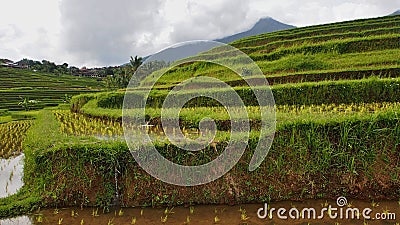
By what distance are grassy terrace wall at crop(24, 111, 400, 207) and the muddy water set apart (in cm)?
13

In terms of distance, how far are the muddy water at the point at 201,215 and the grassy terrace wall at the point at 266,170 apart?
0.13 meters

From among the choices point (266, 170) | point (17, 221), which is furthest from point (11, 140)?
point (266, 170)

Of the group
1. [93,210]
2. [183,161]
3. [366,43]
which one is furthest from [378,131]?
[366,43]

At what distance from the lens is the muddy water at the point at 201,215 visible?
3.51 metres

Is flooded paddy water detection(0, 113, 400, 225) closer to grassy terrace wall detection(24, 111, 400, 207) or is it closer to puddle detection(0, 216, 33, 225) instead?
puddle detection(0, 216, 33, 225)

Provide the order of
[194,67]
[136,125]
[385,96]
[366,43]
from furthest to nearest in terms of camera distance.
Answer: [194,67]
[366,43]
[385,96]
[136,125]

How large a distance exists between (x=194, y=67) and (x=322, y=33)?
7770mm

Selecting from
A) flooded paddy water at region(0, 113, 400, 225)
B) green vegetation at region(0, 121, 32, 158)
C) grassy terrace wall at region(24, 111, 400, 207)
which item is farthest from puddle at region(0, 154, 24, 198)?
flooded paddy water at region(0, 113, 400, 225)

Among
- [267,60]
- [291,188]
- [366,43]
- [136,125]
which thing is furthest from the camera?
[267,60]

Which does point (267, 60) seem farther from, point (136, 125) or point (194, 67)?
point (136, 125)

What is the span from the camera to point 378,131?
4051 mm

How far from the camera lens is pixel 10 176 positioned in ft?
17.5

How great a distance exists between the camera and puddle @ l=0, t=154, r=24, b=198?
15.2ft

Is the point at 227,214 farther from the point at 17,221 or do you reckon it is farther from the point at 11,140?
the point at 11,140
